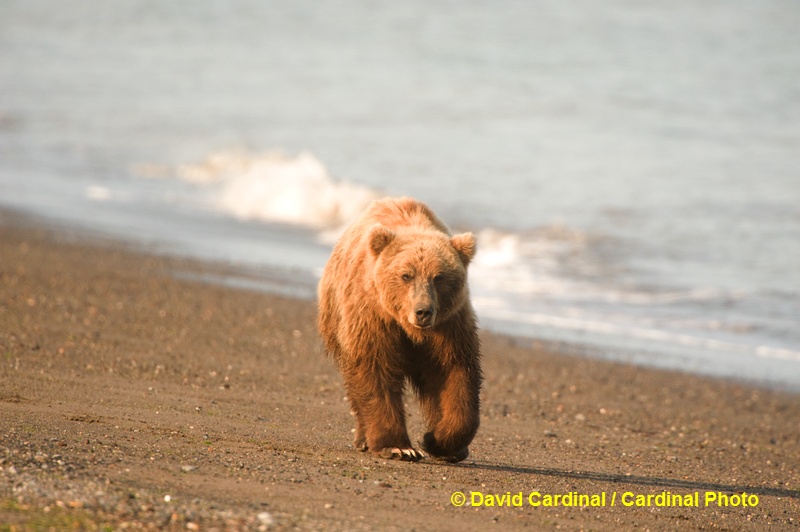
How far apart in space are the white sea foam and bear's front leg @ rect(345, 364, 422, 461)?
39.1 ft

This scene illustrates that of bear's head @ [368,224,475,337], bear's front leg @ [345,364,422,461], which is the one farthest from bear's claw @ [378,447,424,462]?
bear's head @ [368,224,475,337]

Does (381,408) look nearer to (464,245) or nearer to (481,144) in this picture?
(464,245)

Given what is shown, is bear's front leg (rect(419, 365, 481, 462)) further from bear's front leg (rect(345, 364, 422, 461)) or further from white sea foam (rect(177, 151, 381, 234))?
white sea foam (rect(177, 151, 381, 234))

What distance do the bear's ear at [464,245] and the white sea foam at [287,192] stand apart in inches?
475

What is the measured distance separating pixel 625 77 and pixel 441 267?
113 feet

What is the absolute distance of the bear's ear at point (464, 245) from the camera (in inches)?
250

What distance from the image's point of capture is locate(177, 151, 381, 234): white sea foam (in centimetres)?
2052

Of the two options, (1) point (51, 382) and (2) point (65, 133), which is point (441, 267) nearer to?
(1) point (51, 382)

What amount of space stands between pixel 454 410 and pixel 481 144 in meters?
22.9

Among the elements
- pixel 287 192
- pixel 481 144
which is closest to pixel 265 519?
pixel 287 192

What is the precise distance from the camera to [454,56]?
140 feet

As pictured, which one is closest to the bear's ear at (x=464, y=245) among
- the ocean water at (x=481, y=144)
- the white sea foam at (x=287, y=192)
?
the ocean water at (x=481, y=144)

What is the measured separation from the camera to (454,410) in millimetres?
6395

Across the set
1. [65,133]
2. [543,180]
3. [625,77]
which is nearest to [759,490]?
[543,180]
